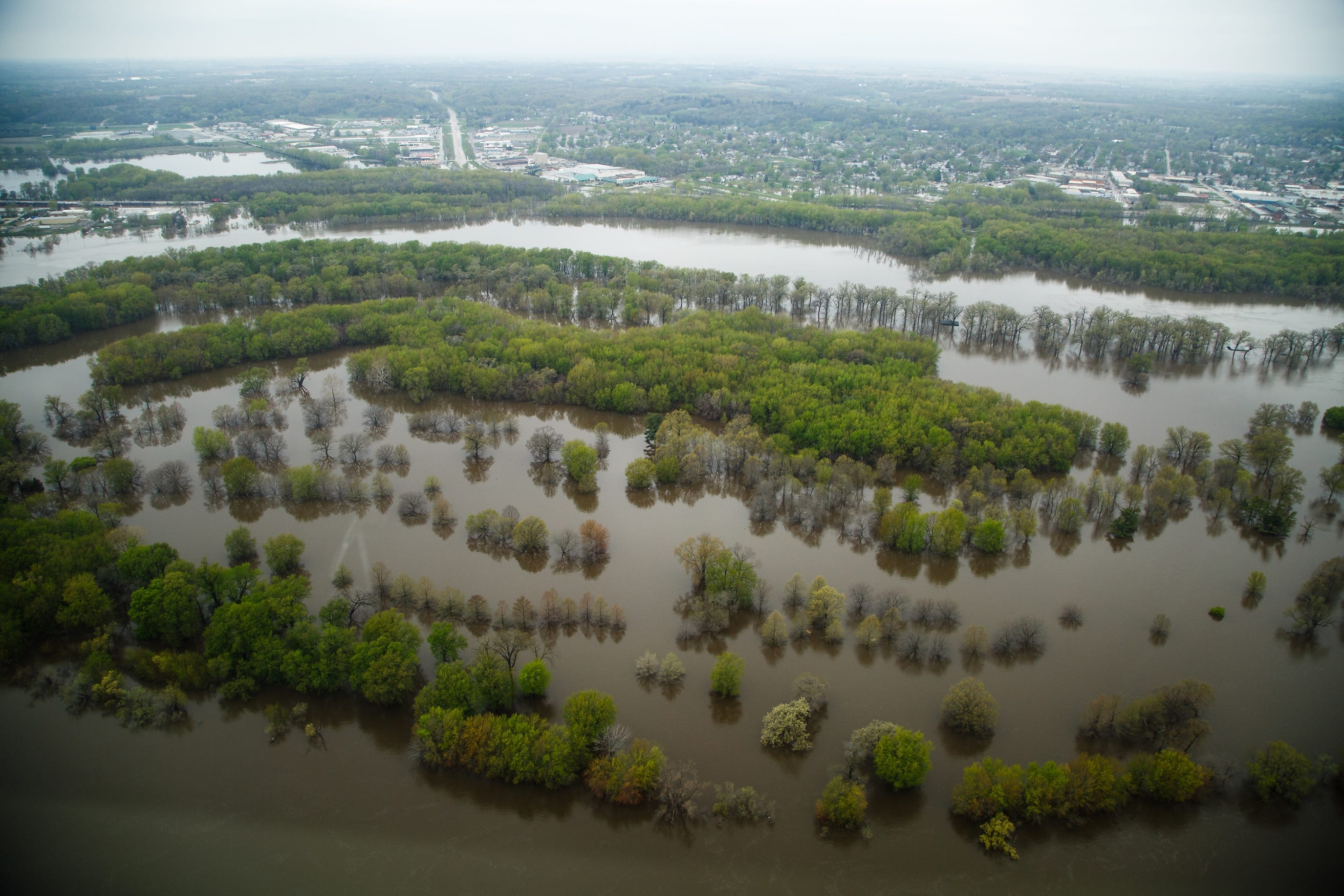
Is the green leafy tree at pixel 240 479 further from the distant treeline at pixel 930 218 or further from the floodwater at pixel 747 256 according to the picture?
the distant treeline at pixel 930 218

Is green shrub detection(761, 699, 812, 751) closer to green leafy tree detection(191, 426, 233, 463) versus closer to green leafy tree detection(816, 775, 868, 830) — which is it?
green leafy tree detection(816, 775, 868, 830)

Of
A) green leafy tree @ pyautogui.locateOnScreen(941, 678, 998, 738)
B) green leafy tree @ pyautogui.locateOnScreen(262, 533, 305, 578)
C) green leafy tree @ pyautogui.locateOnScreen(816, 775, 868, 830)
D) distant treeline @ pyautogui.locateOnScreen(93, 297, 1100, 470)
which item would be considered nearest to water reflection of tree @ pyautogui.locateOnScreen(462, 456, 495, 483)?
distant treeline @ pyautogui.locateOnScreen(93, 297, 1100, 470)

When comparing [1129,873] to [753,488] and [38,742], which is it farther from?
[38,742]

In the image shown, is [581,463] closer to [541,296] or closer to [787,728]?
[787,728]

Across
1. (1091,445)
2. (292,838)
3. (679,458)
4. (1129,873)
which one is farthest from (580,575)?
(1091,445)

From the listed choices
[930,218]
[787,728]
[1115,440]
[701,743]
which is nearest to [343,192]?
[930,218]

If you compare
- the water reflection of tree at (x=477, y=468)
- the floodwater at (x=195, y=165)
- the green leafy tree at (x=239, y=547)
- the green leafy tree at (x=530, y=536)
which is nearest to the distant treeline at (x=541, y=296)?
the water reflection of tree at (x=477, y=468)
